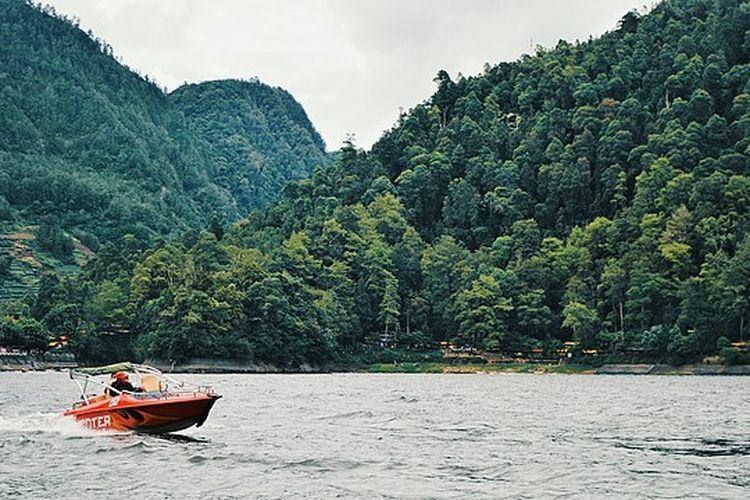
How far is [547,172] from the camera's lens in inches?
7771

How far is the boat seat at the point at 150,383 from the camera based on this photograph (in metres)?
44.1

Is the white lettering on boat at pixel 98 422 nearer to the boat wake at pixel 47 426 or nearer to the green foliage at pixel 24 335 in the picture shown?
the boat wake at pixel 47 426

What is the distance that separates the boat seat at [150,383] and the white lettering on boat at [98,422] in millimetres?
2107

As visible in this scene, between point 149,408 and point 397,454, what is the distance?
38.6 feet

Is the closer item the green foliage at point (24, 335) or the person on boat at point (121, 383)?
the person on boat at point (121, 383)

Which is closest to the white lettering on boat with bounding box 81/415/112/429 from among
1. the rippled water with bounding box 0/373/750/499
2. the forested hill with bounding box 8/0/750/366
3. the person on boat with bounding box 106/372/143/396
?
the rippled water with bounding box 0/373/750/499

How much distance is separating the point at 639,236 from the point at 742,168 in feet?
71.3

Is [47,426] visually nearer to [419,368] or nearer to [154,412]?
[154,412]

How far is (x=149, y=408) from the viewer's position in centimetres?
4194

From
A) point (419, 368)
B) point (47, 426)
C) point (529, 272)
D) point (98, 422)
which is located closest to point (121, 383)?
point (98, 422)

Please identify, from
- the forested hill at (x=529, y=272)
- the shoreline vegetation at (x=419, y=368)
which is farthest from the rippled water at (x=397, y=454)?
the forested hill at (x=529, y=272)

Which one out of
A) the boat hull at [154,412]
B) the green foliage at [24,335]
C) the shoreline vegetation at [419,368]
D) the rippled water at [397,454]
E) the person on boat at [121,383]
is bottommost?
the rippled water at [397,454]

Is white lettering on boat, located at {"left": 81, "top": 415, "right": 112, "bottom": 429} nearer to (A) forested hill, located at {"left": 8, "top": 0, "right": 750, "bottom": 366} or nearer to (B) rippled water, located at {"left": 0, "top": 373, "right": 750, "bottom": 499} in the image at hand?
(B) rippled water, located at {"left": 0, "top": 373, "right": 750, "bottom": 499}

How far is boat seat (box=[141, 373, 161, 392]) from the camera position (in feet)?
145
